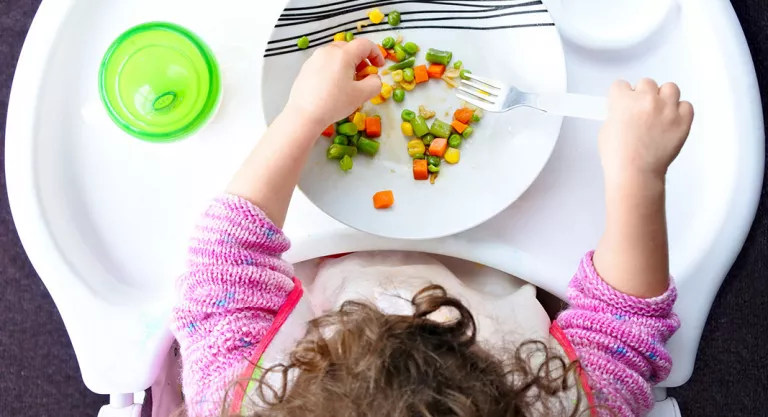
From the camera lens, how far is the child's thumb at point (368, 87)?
634mm

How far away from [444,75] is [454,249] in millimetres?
176

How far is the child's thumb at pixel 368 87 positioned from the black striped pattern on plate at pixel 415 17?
2.9 inches

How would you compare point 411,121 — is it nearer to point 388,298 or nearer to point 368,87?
point 368,87

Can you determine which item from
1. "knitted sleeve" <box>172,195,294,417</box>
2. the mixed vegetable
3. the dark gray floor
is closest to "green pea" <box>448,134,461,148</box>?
the mixed vegetable

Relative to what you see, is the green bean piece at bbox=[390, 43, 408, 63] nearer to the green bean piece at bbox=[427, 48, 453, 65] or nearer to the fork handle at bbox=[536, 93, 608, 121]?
the green bean piece at bbox=[427, 48, 453, 65]

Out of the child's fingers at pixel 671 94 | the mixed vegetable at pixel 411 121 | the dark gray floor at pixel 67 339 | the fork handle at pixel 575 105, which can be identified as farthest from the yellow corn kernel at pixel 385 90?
the dark gray floor at pixel 67 339

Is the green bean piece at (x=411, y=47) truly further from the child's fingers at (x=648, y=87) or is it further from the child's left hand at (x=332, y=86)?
the child's fingers at (x=648, y=87)

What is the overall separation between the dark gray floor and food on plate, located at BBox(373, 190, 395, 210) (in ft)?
2.39

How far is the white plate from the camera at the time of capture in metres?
0.65

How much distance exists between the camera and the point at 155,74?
2.22 ft

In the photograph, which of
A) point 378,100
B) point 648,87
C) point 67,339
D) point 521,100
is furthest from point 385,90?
point 67,339

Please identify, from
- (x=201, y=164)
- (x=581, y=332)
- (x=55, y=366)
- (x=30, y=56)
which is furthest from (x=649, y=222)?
(x=55, y=366)

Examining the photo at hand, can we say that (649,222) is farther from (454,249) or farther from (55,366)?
(55,366)

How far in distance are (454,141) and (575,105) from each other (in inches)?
4.8
